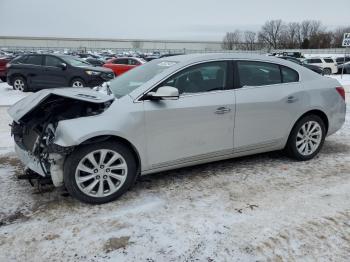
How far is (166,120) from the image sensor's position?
142 inches

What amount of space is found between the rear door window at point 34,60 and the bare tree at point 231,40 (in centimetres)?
10031

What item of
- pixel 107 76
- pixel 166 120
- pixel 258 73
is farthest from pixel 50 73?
pixel 166 120

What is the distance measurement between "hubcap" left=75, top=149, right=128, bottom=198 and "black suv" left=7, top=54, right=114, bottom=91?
8831 millimetres

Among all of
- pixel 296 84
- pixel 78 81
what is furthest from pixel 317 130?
pixel 78 81

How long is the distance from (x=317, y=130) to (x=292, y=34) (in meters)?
108

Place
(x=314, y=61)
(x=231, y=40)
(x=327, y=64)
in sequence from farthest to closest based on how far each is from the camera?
(x=231, y=40) → (x=314, y=61) → (x=327, y=64)

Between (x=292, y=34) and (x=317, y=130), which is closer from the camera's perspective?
(x=317, y=130)

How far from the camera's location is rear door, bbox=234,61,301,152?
411 cm

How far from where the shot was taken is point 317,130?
4754mm

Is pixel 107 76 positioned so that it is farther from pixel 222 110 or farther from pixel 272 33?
pixel 272 33

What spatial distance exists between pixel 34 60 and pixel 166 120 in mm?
10521

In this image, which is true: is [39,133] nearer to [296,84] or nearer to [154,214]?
[154,214]

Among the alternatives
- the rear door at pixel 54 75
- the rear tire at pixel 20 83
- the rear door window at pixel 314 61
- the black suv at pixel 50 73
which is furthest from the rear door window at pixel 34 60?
the rear door window at pixel 314 61

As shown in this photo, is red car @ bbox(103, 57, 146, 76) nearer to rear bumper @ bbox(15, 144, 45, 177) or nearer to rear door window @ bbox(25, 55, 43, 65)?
rear door window @ bbox(25, 55, 43, 65)
